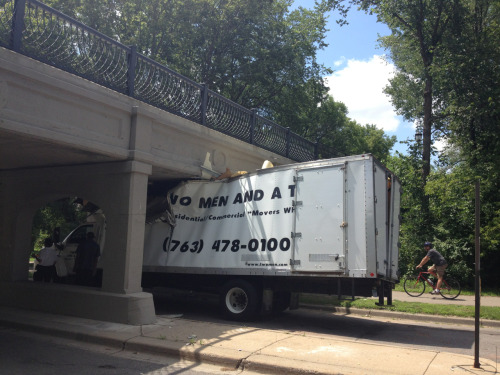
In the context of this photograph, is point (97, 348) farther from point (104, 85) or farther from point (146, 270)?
point (104, 85)

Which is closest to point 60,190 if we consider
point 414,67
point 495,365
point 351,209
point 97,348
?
point 97,348

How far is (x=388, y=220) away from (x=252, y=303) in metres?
3.30

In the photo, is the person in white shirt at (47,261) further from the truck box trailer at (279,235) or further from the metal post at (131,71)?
the metal post at (131,71)

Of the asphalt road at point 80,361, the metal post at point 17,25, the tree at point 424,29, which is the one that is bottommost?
the asphalt road at point 80,361

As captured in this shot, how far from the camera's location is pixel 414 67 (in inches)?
902

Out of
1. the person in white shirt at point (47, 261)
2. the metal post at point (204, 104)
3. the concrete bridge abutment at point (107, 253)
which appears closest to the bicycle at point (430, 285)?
the metal post at point (204, 104)

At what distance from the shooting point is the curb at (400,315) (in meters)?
10.3

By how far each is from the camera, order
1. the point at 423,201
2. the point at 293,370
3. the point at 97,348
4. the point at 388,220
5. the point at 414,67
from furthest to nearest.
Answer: the point at 414,67 → the point at 423,201 → the point at 388,220 → the point at 97,348 → the point at 293,370

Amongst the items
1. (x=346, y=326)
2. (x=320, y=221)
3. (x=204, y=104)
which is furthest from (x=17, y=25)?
(x=346, y=326)

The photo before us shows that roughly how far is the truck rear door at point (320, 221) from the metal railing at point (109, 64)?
3413mm

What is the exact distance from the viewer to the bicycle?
45.7 ft

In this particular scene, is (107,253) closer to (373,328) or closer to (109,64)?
(109,64)

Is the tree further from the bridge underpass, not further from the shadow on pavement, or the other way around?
the bridge underpass

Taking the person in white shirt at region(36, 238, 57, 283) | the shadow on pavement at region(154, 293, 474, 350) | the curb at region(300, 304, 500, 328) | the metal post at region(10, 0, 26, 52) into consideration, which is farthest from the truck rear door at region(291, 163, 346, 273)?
the person in white shirt at region(36, 238, 57, 283)
